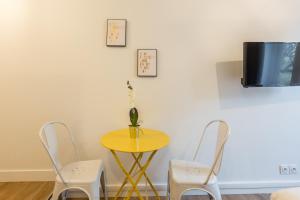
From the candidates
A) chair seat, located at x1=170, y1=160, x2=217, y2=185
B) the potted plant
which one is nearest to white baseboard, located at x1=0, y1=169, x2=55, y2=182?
the potted plant

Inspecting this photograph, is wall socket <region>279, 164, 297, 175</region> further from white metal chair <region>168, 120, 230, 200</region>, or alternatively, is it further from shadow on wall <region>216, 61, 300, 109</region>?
white metal chair <region>168, 120, 230, 200</region>

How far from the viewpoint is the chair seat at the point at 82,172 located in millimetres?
2131

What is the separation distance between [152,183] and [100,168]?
71cm

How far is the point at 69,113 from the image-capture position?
2.75 metres

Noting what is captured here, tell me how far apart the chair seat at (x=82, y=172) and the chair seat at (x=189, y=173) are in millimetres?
684

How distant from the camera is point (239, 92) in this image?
275 centimetres

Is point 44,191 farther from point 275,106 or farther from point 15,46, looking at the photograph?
point 275,106

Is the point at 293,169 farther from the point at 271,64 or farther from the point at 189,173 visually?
the point at 189,173

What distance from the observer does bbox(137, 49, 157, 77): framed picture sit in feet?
8.72

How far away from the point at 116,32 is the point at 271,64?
1605mm

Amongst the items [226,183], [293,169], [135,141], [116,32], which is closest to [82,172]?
[135,141]

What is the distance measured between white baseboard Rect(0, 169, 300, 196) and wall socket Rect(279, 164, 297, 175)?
101 millimetres

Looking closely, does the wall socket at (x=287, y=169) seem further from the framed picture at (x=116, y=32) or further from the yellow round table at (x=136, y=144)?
the framed picture at (x=116, y=32)

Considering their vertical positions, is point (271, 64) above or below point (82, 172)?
above
